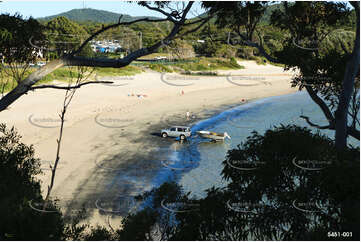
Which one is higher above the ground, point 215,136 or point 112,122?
point 215,136

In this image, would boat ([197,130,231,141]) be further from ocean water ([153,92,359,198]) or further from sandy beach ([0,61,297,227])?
sandy beach ([0,61,297,227])

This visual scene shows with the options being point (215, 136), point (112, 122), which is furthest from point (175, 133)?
Result: point (112, 122)

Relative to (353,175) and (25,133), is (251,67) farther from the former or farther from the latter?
(353,175)

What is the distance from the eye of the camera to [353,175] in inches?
259

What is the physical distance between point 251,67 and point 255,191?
7992cm

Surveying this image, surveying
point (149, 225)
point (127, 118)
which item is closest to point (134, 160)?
point (127, 118)

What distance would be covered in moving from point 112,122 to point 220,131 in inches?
418

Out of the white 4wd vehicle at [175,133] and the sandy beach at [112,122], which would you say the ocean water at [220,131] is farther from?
the sandy beach at [112,122]

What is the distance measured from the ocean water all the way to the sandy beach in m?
1.56

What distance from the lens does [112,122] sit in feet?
111

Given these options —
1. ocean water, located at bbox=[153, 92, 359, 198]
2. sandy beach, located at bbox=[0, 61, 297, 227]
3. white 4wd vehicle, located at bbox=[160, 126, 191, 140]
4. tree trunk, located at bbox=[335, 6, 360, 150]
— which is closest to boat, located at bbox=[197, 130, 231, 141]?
ocean water, located at bbox=[153, 92, 359, 198]

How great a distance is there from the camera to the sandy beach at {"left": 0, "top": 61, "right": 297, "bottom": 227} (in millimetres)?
18531

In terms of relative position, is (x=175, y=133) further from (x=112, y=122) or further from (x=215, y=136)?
(x=112, y=122)

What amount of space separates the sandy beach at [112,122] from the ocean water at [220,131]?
156 centimetres
